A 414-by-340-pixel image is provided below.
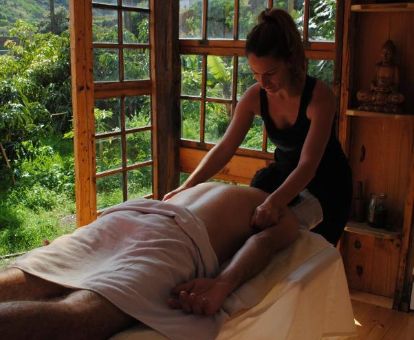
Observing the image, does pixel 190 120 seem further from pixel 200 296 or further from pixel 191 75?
pixel 200 296

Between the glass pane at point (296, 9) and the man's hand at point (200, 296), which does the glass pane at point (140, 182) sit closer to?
the glass pane at point (296, 9)

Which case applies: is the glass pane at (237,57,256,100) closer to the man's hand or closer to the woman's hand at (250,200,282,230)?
the woman's hand at (250,200,282,230)

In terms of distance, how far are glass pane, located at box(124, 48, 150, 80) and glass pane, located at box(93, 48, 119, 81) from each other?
9cm

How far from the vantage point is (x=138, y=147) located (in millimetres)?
3174

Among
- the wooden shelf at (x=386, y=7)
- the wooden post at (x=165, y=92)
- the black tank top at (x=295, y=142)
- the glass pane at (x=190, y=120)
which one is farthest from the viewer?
the glass pane at (x=190, y=120)

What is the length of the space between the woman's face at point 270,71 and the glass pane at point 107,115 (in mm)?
1319

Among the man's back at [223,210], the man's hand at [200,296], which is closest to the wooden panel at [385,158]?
the man's back at [223,210]

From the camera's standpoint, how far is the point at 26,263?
1296 mm

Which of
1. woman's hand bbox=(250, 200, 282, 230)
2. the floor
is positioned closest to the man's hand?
woman's hand bbox=(250, 200, 282, 230)

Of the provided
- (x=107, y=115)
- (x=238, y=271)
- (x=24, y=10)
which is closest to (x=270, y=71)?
(x=238, y=271)

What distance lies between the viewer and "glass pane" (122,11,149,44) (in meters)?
2.93

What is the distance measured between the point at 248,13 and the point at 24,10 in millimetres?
4167

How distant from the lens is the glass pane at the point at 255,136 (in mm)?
3064

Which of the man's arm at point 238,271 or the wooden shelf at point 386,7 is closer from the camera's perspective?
the man's arm at point 238,271
